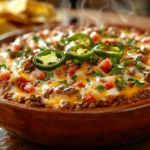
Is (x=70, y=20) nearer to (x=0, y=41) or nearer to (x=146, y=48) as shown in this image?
(x=0, y=41)

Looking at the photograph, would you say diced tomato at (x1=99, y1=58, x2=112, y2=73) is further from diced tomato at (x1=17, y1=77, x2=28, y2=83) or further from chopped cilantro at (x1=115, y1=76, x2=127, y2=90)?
diced tomato at (x1=17, y1=77, x2=28, y2=83)

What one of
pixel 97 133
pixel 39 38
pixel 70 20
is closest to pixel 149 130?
pixel 97 133

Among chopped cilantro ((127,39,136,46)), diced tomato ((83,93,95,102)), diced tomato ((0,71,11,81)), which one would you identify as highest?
diced tomato ((83,93,95,102))

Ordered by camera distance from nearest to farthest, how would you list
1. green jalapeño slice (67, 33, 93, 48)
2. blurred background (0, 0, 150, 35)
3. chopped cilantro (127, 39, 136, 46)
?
green jalapeño slice (67, 33, 93, 48) → chopped cilantro (127, 39, 136, 46) → blurred background (0, 0, 150, 35)

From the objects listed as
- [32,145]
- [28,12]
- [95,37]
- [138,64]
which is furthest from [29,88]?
[28,12]

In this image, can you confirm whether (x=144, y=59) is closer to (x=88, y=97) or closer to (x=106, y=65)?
(x=106, y=65)

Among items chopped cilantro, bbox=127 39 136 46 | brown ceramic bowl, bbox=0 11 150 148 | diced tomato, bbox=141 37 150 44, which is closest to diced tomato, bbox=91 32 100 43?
chopped cilantro, bbox=127 39 136 46
